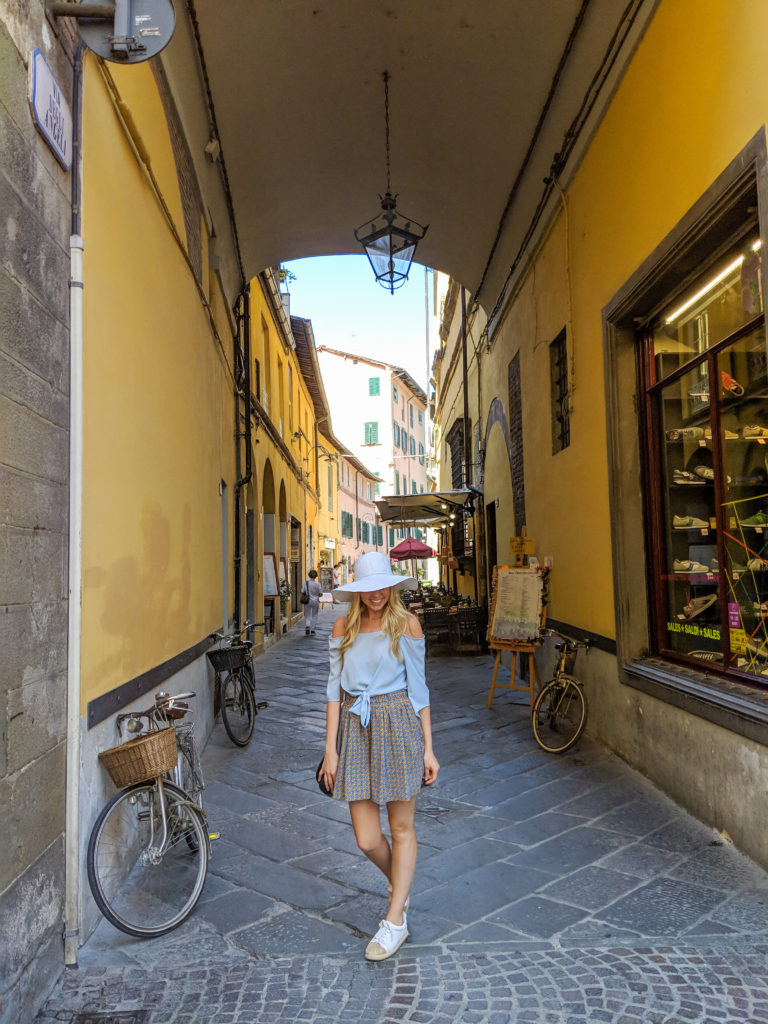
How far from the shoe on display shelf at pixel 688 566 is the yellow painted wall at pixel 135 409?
11.0ft

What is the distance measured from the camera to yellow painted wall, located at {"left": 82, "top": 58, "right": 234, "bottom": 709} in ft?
11.1

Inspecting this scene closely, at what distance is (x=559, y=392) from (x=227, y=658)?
3990mm

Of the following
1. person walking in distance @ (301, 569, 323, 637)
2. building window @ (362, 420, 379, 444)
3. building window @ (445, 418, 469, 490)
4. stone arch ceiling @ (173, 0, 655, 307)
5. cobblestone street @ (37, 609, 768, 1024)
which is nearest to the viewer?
cobblestone street @ (37, 609, 768, 1024)

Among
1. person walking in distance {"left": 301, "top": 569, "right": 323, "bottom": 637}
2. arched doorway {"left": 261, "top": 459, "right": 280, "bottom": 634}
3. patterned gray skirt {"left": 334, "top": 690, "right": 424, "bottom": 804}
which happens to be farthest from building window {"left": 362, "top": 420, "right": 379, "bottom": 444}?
patterned gray skirt {"left": 334, "top": 690, "right": 424, "bottom": 804}

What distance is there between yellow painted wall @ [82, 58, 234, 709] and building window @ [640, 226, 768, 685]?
322cm

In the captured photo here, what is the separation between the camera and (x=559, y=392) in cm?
756

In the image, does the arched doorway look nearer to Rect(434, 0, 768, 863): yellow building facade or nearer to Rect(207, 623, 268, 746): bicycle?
Rect(207, 623, 268, 746): bicycle

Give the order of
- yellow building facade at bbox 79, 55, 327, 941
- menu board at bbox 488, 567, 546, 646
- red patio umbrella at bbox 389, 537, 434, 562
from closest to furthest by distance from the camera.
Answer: yellow building facade at bbox 79, 55, 327, 941 < menu board at bbox 488, 567, 546, 646 < red patio umbrella at bbox 389, 537, 434, 562

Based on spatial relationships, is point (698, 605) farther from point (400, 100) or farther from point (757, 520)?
point (400, 100)

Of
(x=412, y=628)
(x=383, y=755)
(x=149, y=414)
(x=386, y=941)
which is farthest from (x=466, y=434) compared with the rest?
(x=386, y=941)

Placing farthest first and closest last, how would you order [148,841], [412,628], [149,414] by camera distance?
[149,414]
[148,841]
[412,628]

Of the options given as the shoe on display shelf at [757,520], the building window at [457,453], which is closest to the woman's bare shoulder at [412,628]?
the shoe on display shelf at [757,520]

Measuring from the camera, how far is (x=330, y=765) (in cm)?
307

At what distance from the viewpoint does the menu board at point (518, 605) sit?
7188 millimetres
